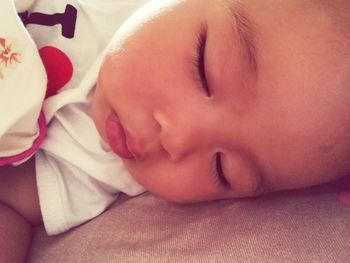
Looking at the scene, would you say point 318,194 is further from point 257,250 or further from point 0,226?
point 0,226

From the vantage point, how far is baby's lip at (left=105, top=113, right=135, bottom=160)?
76cm

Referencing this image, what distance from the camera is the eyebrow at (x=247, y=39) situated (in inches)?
28.0

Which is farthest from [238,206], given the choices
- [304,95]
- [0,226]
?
[0,226]

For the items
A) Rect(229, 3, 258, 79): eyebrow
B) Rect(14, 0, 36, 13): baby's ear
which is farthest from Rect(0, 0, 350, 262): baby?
Rect(14, 0, 36, 13): baby's ear

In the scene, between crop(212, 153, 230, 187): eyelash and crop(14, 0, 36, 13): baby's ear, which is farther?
crop(14, 0, 36, 13): baby's ear

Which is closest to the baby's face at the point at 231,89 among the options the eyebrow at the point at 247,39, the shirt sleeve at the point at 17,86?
the eyebrow at the point at 247,39

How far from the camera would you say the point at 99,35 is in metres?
0.94

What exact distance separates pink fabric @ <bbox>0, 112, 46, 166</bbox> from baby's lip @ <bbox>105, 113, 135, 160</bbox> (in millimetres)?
135

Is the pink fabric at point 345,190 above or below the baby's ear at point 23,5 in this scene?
below

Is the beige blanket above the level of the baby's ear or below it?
below

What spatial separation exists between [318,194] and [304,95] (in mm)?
186

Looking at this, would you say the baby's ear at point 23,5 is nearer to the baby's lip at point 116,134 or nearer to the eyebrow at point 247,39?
the baby's lip at point 116,134

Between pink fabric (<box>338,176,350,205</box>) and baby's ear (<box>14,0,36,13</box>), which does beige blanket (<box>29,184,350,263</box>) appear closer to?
pink fabric (<box>338,176,350,205</box>)

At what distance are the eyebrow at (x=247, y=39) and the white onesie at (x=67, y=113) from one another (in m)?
0.30
